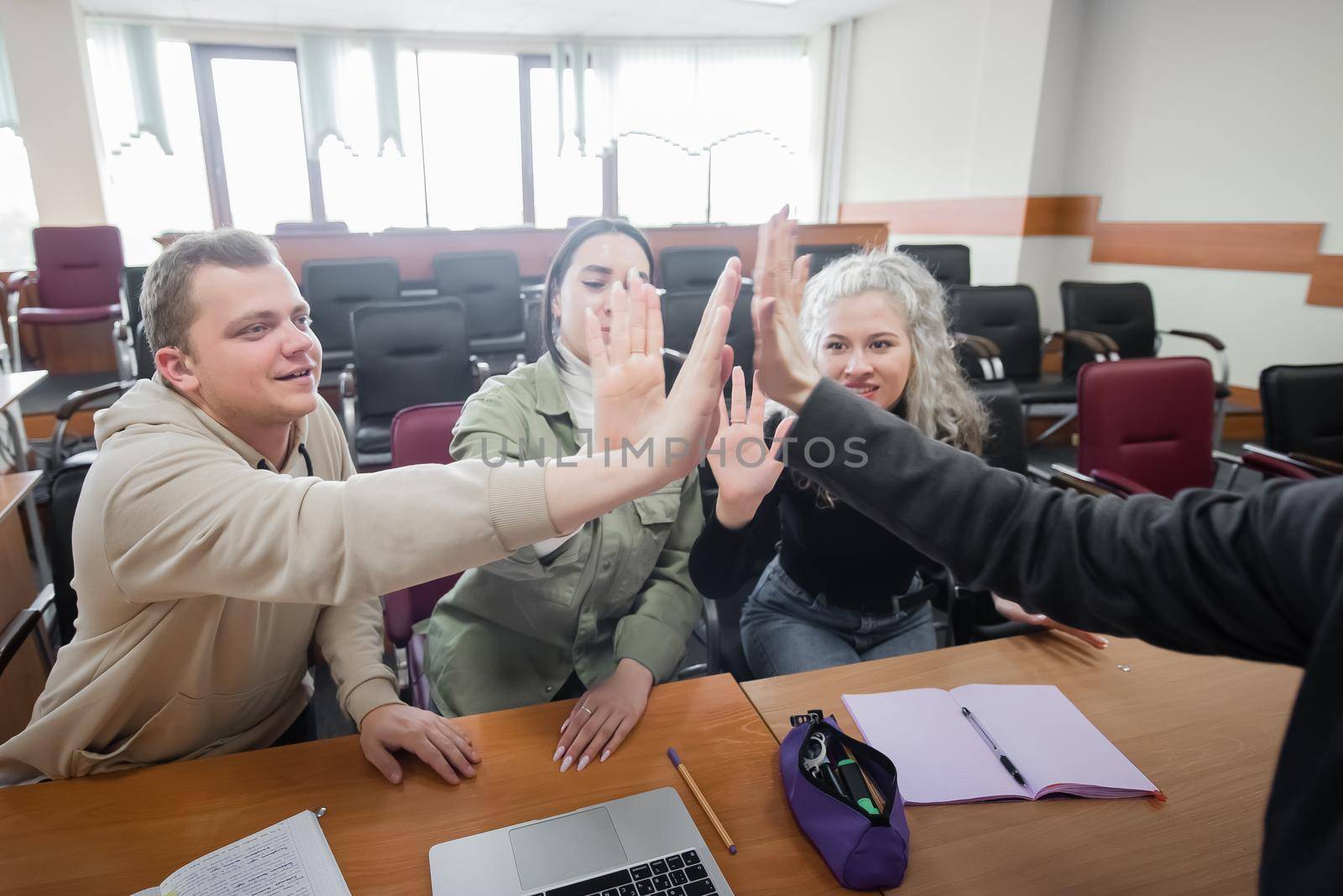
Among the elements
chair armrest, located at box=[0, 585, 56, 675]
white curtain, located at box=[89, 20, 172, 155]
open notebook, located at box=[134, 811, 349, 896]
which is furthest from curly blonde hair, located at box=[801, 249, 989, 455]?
white curtain, located at box=[89, 20, 172, 155]

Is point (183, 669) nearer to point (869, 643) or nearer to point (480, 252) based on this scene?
point (869, 643)

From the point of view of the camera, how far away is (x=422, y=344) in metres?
3.36

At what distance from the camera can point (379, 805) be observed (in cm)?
91

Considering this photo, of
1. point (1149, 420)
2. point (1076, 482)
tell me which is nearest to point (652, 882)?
point (1076, 482)

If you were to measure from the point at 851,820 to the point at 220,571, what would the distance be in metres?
0.77

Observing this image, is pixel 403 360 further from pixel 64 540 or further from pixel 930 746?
pixel 930 746

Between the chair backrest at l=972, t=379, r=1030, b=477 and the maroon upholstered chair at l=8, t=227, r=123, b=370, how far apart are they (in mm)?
6280

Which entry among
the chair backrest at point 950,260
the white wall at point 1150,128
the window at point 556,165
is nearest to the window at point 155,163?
the window at point 556,165

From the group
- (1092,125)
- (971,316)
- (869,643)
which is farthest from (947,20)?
(869,643)

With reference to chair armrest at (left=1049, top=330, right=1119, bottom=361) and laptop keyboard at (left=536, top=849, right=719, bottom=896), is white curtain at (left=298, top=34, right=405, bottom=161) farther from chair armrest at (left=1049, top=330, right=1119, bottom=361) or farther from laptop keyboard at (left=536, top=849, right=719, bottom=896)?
laptop keyboard at (left=536, top=849, right=719, bottom=896)

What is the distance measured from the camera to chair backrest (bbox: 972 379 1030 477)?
1974 mm

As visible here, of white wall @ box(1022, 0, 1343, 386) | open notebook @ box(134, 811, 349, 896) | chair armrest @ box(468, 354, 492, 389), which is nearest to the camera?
open notebook @ box(134, 811, 349, 896)

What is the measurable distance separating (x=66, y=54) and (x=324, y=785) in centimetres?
827

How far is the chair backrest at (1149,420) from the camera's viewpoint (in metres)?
2.43
